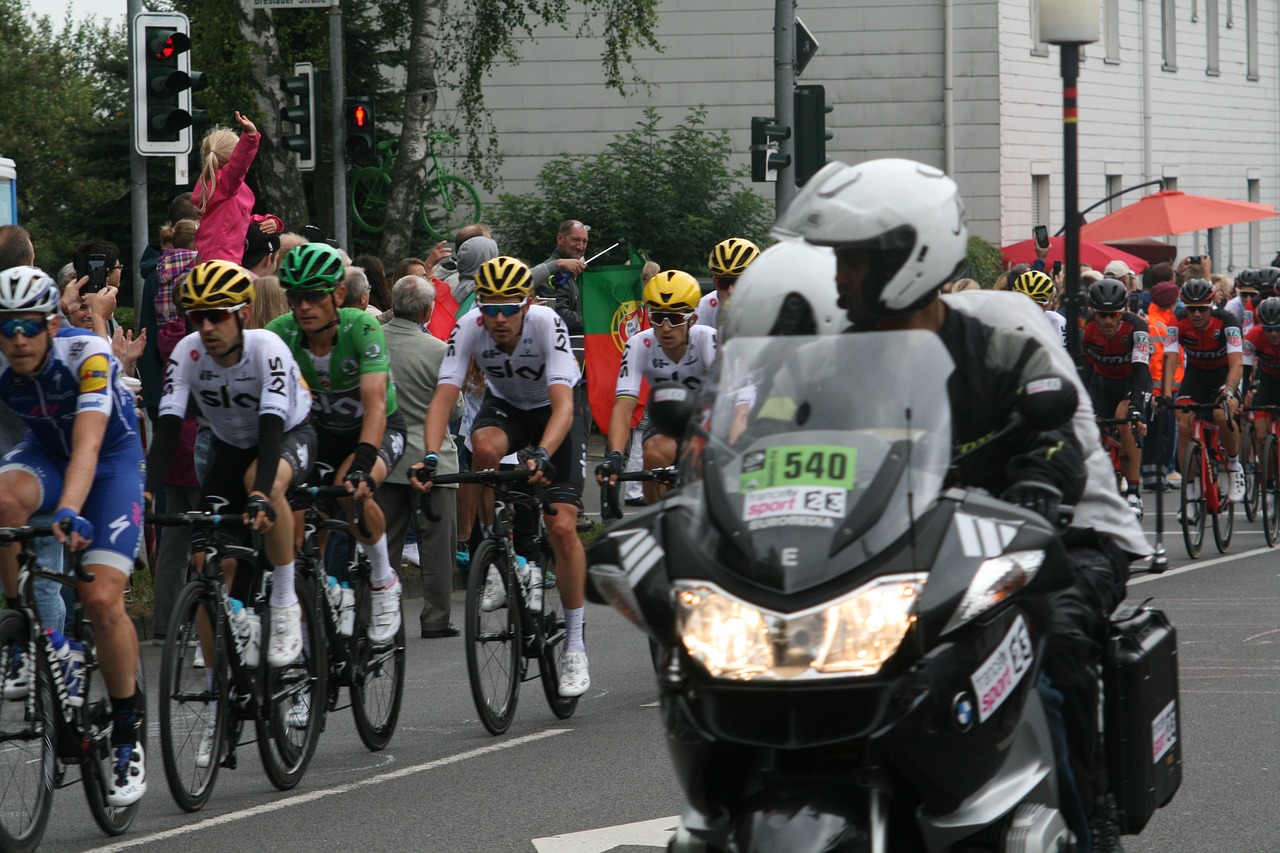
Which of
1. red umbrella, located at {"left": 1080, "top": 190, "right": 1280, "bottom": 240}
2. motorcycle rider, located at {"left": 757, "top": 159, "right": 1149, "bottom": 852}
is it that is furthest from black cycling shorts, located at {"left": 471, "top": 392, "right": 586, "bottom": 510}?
red umbrella, located at {"left": 1080, "top": 190, "right": 1280, "bottom": 240}

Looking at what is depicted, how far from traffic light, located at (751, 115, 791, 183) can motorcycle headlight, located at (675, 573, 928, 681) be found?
15.4 meters

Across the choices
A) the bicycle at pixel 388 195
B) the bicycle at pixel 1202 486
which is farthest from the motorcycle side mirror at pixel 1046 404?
the bicycle at pixel 388 195

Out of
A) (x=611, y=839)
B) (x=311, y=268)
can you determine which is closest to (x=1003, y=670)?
(x=611, y=839)

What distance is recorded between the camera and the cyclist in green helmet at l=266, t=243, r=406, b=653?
8.44 m

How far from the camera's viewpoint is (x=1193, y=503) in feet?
50.5

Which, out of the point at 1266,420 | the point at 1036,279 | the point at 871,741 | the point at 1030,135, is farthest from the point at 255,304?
the point at 1030,135

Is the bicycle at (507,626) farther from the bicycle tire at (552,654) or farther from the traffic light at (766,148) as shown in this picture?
the traffic light at (766,148)

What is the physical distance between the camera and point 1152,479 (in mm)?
17766

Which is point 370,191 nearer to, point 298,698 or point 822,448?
point 298,698

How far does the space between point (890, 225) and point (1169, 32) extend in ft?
139

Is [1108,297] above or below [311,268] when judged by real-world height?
above

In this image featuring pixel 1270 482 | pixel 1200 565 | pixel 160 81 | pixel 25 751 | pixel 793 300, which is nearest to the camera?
pixel 793 300

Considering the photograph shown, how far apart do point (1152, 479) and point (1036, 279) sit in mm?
3385

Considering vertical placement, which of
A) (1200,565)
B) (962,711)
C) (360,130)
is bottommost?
(1200,565)
